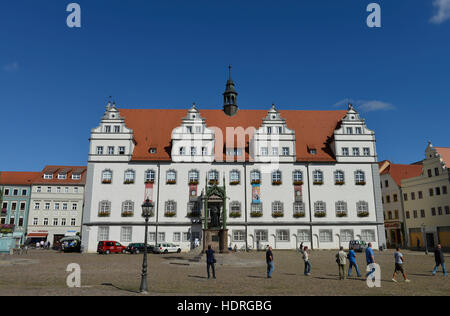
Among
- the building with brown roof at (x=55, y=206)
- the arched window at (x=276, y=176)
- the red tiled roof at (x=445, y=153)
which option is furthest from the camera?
the building with brown roof at (x=55, y=206)

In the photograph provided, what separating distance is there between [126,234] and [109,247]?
280 cm

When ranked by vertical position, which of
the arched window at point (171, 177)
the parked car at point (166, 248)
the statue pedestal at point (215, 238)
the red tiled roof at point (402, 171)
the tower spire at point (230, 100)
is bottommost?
the parked car at point (166, 248)

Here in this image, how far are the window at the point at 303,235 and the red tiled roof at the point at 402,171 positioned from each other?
21.9 metres

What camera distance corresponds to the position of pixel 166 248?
37.2 meters

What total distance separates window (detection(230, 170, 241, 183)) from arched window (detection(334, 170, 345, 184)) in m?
11.4

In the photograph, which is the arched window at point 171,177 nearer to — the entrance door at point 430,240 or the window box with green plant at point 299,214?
the window box with green plant at point 299,214

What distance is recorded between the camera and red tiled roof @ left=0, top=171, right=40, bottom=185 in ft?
203

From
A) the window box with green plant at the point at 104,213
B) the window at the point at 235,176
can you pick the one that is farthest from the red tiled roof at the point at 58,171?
the window at the point at 235,176

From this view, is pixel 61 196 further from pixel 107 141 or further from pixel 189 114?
pixel 189 114

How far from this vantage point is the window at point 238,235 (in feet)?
129

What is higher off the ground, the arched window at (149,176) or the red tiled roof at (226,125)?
the red tiled roof at (226,125)
